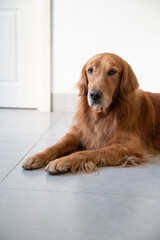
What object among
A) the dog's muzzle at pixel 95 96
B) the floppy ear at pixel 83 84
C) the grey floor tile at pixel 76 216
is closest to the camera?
the grey floor tile at pixel 76 216

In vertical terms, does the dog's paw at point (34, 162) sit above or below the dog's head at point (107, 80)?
below

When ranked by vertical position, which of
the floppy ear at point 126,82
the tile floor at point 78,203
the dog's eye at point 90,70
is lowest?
the tile floor at point 78,203

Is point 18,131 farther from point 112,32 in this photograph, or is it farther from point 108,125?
point 112,32

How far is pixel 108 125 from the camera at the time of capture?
7.09ft

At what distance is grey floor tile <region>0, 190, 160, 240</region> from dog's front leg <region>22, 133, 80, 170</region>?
334mm

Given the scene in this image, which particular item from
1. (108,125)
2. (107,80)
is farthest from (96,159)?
(107,80)

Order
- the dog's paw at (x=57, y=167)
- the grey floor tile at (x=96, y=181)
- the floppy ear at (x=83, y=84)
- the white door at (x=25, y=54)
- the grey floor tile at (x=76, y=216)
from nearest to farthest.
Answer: the grey floor tile at (x=76, y=216) → the grey floor tile at (x=96, y=181) → the dog's paw at (x=57, y=167) → the floppy ear at (x=83, y=84) → the white door at (x=25, y=54)

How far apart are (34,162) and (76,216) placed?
654 mm

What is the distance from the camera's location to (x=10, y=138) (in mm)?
2590

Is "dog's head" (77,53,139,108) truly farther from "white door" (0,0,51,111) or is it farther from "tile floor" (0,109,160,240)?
"white door" (0,0,51,111)

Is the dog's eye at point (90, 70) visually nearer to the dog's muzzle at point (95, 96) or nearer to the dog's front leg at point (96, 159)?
the dog's muzzle at point (95, 96)

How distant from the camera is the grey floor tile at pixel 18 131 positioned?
2082 millimetres

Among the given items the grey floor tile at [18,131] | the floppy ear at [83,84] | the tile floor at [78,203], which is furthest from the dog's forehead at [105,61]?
the grey floor tile at [18,131]

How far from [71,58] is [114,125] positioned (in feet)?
6.08
